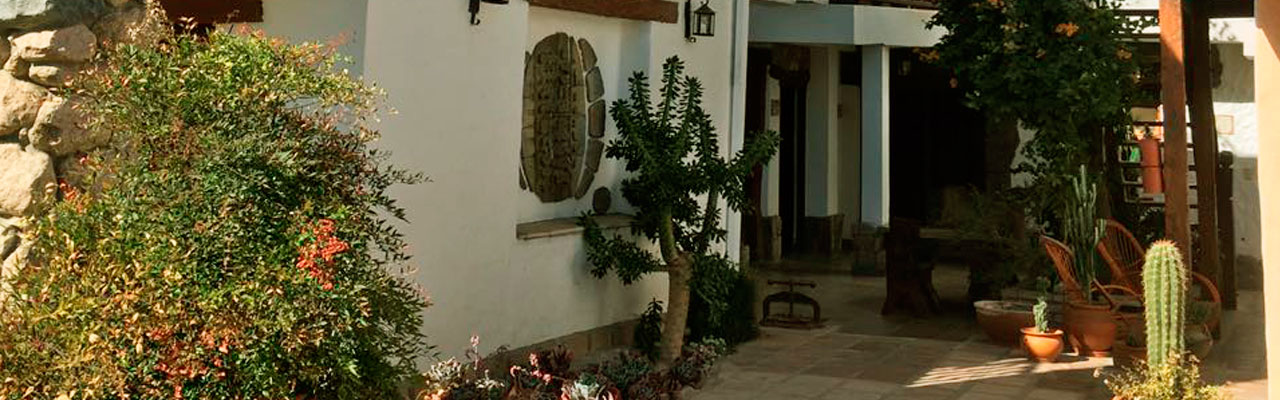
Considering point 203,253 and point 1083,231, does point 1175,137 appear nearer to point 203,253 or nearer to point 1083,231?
point 1083,231

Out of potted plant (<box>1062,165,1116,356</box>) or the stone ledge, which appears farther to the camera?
potted plant (<box>1062,165,1116,356</box>)

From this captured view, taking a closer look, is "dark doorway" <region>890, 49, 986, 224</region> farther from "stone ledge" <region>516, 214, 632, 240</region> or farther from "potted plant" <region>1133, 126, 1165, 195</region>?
"stone ledge" <region>516, 214, 632, 240</region>

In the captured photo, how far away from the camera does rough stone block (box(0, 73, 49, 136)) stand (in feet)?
15.8

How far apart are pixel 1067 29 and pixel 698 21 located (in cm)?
285

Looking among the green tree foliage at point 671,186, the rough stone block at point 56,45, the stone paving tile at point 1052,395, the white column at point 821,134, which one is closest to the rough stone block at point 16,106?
the rough stone block at point 56,45

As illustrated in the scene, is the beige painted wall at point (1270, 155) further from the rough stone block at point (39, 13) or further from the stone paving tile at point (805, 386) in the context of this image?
Result: the rough stone block at point (39, 13)

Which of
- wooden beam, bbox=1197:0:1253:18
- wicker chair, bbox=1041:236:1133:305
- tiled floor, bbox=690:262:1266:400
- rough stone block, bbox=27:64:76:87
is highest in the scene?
wooden beam, bbox=1197:0:1253:18

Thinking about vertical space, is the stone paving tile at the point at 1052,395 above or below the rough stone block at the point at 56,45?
below

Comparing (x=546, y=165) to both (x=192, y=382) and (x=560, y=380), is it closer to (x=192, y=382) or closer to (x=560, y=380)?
(x=560, y=380)

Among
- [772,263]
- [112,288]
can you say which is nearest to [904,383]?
[112,288]

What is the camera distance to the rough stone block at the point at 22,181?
4.79m

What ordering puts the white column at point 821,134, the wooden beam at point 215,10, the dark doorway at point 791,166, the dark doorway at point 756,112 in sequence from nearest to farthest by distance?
the wooden beam at point 215,10
the dark doorway at point 756,112
the white column at point 821,134
the dark doorway at point 791,166

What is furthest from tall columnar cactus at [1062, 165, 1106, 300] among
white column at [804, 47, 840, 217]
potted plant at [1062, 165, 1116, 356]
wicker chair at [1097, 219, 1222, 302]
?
white column at [804, 47, 840, 217]

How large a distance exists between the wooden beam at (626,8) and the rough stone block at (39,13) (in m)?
3.96
